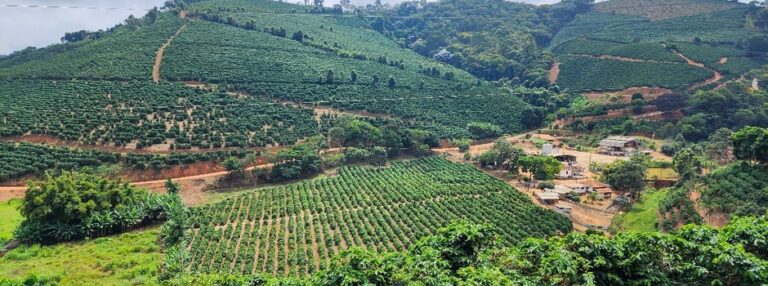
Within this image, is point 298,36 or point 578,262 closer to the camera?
point 578,262

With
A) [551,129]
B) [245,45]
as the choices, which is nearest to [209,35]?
[245,45]

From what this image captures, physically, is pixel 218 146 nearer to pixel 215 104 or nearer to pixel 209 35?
pixel 215 104

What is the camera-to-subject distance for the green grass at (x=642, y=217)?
38.6 metres

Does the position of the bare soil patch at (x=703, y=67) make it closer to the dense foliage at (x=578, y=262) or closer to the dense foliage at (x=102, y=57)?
the dense foliage at (x=578, y=262)

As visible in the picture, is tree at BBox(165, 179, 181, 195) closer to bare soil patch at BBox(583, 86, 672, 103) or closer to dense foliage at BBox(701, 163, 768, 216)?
dense foliage at BBox(701, 163, 768, 216)

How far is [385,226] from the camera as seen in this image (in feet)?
129

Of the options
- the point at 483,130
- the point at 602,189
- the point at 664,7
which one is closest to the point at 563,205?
the point at 602,189

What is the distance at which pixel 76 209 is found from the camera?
3422 centimetres

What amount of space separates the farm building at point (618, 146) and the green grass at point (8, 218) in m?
64.0

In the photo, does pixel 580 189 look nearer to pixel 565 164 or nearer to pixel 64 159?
pixel 565 164

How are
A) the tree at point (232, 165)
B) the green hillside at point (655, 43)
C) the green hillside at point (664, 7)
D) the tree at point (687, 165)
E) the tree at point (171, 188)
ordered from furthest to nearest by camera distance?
the green hillside at point (664, 7) < the green hillside at point (655, 43) < the tree at point (232, 165) < the tree at point (687, 165) < the tree at point (171, 188)

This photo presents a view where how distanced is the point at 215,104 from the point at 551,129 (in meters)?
51.6

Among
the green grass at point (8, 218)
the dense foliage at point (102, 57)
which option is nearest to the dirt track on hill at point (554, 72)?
the dense foliage at point (102, 57)

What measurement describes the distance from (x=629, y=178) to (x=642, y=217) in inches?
204
